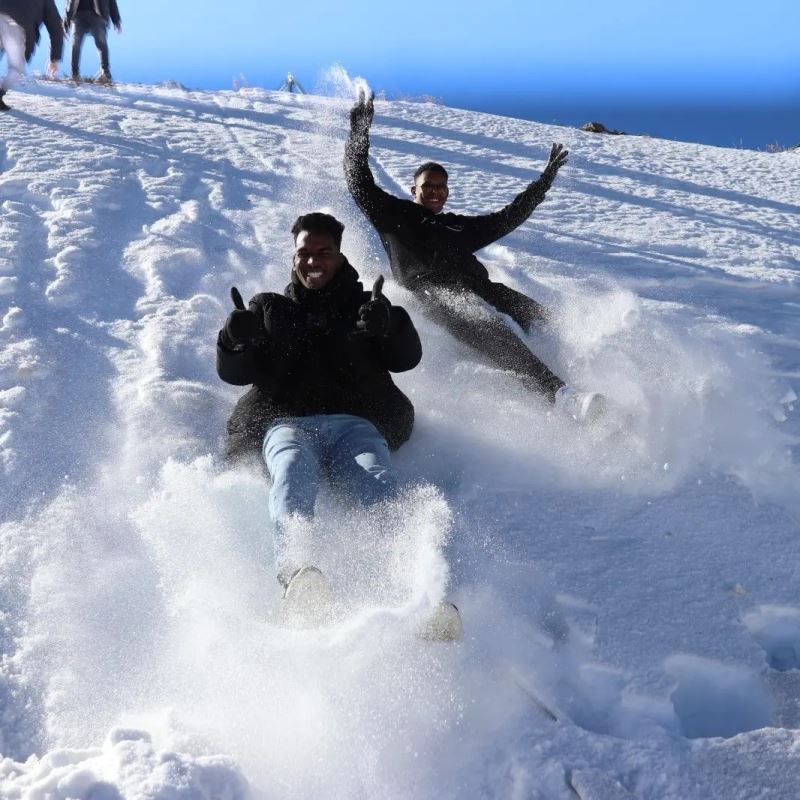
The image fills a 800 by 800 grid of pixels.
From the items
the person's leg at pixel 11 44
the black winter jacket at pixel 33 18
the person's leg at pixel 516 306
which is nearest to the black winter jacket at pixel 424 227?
the person's leg at pixel 516 306

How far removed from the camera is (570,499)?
2561 mm

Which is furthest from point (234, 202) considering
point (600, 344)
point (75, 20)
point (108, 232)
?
point (75, 20)

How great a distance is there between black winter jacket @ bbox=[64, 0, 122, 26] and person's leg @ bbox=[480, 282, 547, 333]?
8.67 m

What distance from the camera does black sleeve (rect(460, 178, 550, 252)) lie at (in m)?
3.87

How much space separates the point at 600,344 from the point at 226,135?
5541 mm

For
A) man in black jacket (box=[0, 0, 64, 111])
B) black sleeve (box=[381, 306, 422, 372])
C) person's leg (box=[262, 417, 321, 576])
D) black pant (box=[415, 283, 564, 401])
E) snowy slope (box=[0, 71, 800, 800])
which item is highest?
man in black jacket (box=[0, 0, 64, 111])

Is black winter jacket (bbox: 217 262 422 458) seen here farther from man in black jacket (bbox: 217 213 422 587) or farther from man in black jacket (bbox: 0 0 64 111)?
man in black jacket (bbox: 0 0 64 111)

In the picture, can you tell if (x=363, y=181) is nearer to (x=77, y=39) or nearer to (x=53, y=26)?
(x=53, y=26)

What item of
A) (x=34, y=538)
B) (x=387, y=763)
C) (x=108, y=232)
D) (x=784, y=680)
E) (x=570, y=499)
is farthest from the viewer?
(x=108, y=232)

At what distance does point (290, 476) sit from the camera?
2.19 m

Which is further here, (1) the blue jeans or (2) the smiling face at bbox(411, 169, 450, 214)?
(2) the smiling face at bbox(411, 169, 450, 214)

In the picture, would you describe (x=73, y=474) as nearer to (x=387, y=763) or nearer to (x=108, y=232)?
(x=387, y=763)

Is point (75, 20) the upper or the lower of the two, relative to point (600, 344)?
upper

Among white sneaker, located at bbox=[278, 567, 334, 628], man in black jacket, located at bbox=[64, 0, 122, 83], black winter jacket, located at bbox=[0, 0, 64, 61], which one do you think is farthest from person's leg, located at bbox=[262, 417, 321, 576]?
man in black jacket, located at bbox=[64, 0, 122, 83]
